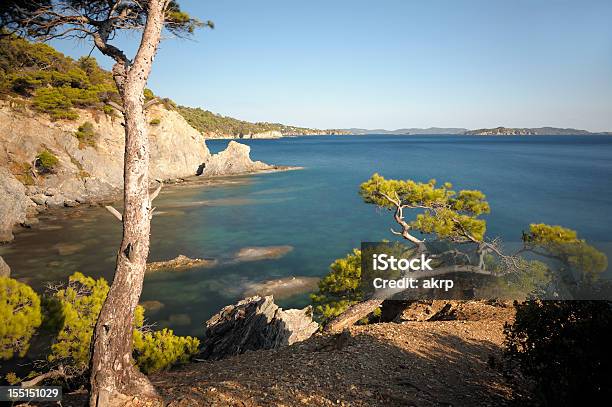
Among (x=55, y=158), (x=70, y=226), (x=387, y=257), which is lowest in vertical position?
(x=70, y=226)

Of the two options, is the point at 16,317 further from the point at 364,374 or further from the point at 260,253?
the point at 260,253

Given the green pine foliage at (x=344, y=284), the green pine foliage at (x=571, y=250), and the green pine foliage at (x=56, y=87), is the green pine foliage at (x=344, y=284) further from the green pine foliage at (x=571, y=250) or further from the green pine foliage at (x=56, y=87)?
the green pine foliage at (x=56, y=87)

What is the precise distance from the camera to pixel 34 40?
22.9 feet

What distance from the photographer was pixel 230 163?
78062 millimetres

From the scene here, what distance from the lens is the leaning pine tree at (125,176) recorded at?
5.45m

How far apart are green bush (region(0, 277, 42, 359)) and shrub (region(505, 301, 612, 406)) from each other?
898 cm

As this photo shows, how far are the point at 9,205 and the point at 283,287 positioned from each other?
1019 inches

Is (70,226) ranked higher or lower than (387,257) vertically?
lower

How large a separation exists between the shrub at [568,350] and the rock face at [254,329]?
8.54 m

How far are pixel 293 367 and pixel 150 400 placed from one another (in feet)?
8.75

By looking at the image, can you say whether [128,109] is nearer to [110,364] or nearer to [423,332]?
[110,364]

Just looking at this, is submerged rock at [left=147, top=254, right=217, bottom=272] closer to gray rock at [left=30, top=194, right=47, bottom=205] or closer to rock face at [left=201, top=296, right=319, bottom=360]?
rock face at [left=201, top=296, right=319, bottom=360]

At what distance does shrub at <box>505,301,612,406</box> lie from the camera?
13.3 feet

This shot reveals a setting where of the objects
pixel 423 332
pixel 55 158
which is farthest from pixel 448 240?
pixel 55 158
